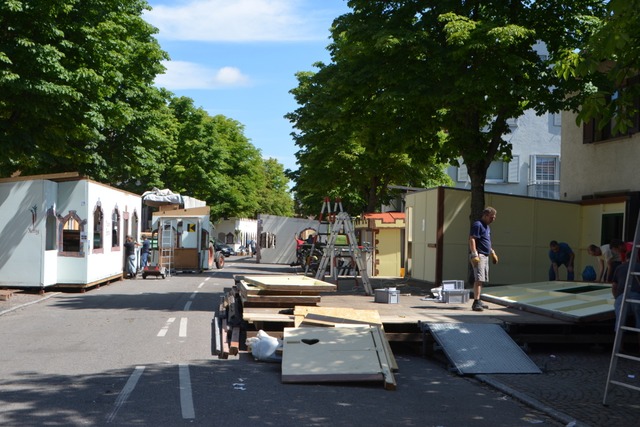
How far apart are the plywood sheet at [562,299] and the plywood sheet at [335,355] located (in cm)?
350

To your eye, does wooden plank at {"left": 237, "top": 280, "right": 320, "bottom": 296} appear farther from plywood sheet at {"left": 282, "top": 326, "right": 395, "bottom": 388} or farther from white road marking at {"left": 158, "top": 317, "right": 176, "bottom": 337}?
plywood sheet at {"left": 282, "top": 326, "right": 395, "bottom": 388}

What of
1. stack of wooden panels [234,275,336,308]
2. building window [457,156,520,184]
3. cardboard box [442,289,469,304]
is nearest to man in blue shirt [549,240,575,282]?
cardboard box [442,289,469,304]

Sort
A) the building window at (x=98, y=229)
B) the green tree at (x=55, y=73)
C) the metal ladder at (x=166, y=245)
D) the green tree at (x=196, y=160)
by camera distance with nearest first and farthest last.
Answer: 1. the green tree at (x=55, y=73)
2. the building window at (x=98, y=229)
3. the metal ladder at (x=166, y=245)
4. the green tree at (x=196, y=160)

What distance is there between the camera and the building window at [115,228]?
26686mm

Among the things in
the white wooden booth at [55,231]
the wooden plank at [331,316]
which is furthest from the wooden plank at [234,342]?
the white wooden booth at [55,231]

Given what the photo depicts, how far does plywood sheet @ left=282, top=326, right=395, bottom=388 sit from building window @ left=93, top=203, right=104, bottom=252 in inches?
576

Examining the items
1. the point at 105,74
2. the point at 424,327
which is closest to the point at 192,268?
the point at 105,74

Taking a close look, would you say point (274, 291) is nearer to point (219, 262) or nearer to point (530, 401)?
point (530, 401)

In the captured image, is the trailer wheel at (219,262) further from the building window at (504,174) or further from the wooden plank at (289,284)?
the wooden plank at (289,284)

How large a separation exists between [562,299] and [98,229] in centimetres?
1555

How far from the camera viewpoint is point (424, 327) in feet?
38.1

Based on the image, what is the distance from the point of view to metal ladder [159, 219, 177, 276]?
3287cm

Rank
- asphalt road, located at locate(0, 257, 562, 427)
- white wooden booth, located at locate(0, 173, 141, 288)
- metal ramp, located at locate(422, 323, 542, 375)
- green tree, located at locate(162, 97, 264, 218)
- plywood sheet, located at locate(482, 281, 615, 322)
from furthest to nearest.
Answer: green tree, located at locate(162, 97, 264, 218), white wooden booth, located at locate(0, 173, 141, 288), plywood sheet, located at locate(482, 281, 615, 322), metal ramp, located at locate(422, 323, 542, 375), asphalt road, located at locate(0, 257, 562, 427)

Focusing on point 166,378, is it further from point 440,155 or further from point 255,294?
point 440,155
